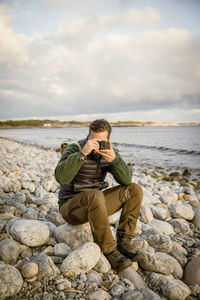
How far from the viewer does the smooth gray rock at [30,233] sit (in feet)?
9.25

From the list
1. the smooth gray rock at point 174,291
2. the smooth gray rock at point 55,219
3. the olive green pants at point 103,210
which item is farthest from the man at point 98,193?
the smooth gray rock at point 55,219

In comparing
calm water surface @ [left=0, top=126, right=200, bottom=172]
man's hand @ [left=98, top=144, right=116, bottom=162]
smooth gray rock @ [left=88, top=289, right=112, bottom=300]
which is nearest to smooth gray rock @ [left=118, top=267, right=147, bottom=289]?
smooth gray rock @ [left=88, top=289, right=112, bottom=300]

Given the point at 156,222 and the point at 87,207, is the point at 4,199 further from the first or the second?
the point at 156,222

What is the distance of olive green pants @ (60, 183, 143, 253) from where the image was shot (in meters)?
2.73

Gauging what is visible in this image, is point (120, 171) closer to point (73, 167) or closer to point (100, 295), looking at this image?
point (73, 167)

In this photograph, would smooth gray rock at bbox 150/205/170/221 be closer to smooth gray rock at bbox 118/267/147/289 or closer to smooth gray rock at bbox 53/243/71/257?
smooth gray rock at bbox 118/267/147/289

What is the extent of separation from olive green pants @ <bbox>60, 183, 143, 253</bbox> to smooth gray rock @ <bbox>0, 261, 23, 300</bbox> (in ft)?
3.33

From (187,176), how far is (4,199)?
8777 millimetres

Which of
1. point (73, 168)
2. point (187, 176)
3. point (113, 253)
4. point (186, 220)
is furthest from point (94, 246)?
point (187, 176)

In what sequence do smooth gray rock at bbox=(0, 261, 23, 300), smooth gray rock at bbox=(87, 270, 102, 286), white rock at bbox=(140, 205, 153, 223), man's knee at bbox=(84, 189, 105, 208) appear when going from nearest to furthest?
smooth gray rock at bbox=(0, 261, 23, 300)
smooth gray rock at bbox=(87, 270, 102, 286)
man's knee at bbox=(84, 189, 105, 208)
white rock at bbox=(140, 205, 153, 223)

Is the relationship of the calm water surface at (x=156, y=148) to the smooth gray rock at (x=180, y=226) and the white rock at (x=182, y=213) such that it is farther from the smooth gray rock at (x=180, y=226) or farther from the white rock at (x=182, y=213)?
the smooth gray rock at (x=180, y=226)

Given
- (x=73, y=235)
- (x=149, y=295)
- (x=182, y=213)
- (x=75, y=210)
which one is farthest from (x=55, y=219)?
(x=182, y=213)

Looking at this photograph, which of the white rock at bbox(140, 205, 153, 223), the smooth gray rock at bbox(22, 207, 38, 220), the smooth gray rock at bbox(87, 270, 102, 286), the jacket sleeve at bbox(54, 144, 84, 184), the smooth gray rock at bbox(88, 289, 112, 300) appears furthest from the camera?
the white rock at bbox(140, 205, 153, 223)

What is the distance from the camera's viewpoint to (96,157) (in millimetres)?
3133
